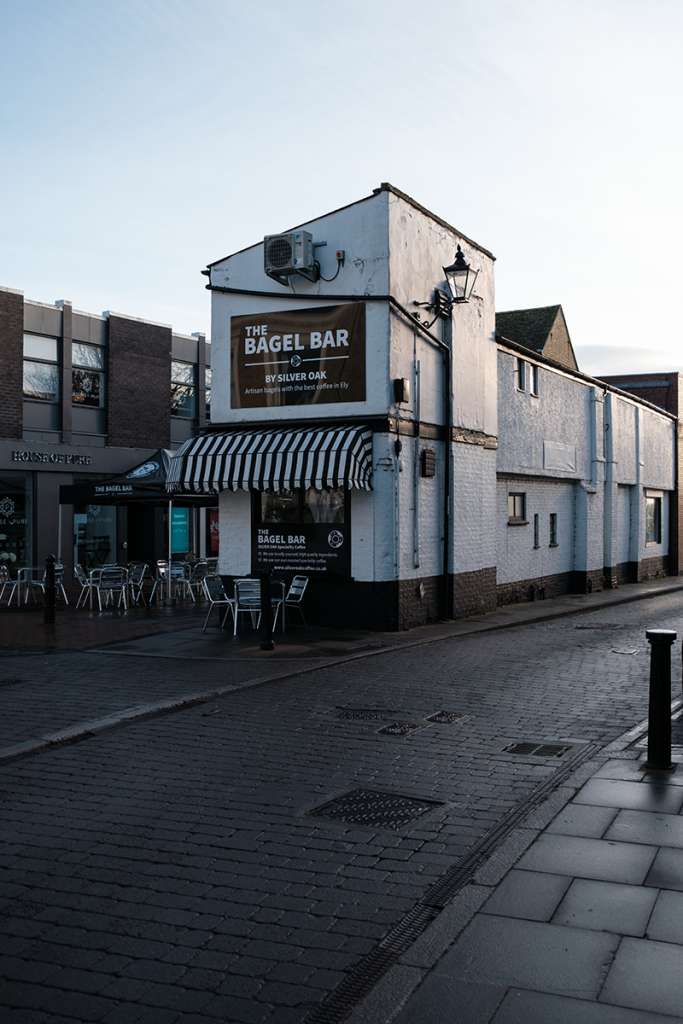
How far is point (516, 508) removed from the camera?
2155 cm

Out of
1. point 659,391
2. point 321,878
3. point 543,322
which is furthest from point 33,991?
point 659,391

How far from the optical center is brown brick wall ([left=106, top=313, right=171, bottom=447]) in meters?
26.3

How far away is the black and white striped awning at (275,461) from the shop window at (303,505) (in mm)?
703

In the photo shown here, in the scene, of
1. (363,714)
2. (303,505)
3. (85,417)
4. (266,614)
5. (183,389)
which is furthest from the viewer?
(183,389)

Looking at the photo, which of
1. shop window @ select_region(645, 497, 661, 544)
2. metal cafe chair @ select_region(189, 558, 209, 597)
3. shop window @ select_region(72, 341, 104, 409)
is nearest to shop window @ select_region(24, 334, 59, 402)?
shop window @ select_region(72, 341, 104, 409)

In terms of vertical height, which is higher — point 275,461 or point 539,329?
point 539,329

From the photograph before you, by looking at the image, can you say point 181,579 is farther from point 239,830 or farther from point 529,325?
point 529,325

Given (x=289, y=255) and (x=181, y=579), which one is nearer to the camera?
(x=289, y=255)

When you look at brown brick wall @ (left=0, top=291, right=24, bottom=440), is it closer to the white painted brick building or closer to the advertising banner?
the white painted brick building

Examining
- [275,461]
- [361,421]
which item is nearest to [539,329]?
[361,421]

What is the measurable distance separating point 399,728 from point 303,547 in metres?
7.37

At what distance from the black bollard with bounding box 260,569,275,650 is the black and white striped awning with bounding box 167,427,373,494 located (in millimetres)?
2137

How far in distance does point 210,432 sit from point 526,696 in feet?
28.6

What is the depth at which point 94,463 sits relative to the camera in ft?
83.9
